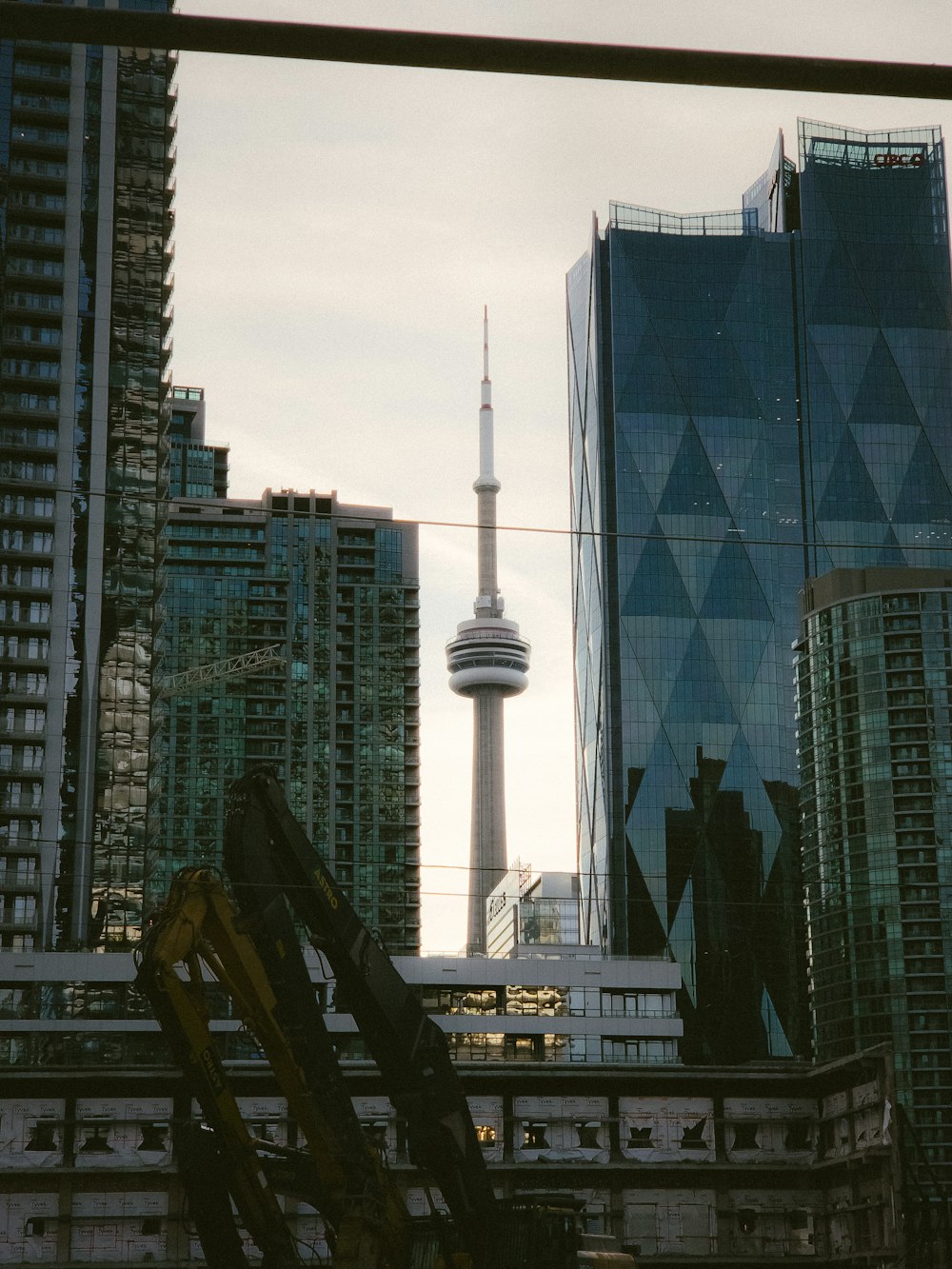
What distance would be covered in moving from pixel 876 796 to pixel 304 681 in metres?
65.4

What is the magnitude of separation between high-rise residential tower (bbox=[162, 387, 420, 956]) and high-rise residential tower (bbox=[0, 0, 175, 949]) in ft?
153

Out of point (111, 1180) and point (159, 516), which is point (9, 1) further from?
point (159, 516)

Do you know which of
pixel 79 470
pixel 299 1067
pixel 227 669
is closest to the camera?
pixel 299 1067

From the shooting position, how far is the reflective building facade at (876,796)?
174000 millimetres

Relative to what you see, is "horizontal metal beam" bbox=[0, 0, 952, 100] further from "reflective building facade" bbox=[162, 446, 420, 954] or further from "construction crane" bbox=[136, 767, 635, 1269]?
"reflective building facade" bbox=[162, 446, 420, 954]

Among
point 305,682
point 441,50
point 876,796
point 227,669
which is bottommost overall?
point 441,50

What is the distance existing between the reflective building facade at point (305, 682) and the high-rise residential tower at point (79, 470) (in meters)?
46.4

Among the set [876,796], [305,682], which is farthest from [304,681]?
[876,796]

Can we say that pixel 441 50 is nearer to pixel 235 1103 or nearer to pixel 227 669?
pixel 235 1103

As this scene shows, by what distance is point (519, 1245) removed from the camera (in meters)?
33.8

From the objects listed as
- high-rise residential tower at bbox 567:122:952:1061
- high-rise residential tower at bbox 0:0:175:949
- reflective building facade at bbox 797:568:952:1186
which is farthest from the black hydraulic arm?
reflective building facade at bbox 797:568:952:1186

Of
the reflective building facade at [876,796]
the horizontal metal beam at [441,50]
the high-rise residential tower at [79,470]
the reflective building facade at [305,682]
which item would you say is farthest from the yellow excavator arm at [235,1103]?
the reflective building facade at [305,682]

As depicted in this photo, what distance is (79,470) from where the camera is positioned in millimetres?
130750

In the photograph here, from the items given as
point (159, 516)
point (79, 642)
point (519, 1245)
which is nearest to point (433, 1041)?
point (519, 1245)
